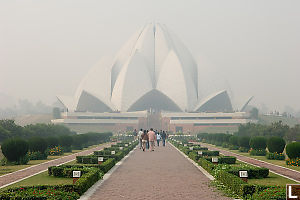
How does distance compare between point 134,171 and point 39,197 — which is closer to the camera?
point 39,197

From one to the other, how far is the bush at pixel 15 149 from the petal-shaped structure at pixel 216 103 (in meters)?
73.4

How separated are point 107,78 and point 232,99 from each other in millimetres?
28626

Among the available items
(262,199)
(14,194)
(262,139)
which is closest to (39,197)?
(14,194)

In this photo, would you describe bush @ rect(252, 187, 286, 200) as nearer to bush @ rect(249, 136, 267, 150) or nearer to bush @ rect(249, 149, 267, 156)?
bush @ rect(249, 149, 267, 156)

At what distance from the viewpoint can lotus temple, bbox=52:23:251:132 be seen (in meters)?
84.1

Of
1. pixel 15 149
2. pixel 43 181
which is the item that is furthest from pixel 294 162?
pixel 15 149

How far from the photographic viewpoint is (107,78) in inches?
3617

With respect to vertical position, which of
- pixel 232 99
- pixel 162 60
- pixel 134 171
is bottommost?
pixel 134 171

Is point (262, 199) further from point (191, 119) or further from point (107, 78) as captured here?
point (107, 78)

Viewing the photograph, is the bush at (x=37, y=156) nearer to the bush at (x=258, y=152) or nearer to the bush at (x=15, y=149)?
the bush at (x=15, y=149)

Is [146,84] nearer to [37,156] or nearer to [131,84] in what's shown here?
[131,84]

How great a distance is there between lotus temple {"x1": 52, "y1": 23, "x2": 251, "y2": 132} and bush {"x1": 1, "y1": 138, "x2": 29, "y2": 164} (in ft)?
215

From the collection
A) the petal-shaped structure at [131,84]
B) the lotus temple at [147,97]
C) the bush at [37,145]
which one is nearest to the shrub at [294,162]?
the bush at [37,145]

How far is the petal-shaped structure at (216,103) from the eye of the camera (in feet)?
292
